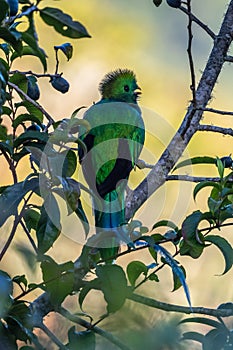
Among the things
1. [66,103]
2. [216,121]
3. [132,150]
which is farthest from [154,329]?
[216,121]

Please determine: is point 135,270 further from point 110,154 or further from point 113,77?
point 113,77

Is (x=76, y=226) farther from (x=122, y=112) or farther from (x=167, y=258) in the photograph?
(x=122, y=112)

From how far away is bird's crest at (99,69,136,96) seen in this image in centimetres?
290

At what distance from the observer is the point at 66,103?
2834 millimetres

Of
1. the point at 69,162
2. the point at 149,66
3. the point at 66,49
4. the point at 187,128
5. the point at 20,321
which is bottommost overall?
the point at 20,321

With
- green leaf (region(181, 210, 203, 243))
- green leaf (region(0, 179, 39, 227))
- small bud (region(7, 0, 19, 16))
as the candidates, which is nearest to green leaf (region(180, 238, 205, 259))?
green leaf (region(181, 210, 203, 243))

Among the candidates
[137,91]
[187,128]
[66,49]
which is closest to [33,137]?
[66,49]

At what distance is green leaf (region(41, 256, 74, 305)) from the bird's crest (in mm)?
1911

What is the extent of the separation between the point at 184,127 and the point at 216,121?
2002mm

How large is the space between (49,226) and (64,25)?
0.33 metres

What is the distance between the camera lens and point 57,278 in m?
1.03

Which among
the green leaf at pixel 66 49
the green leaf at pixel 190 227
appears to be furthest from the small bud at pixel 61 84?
the green leaf at pixel 190 227

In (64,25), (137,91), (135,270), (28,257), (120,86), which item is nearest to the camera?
(28,257)

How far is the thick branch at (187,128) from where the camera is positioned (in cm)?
171
